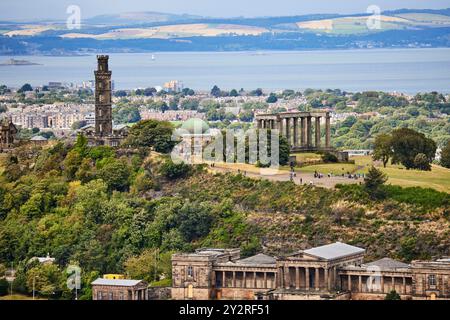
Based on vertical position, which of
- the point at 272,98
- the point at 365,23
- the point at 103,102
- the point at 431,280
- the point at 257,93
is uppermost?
the point at 365,23

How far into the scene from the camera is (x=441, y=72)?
210 feet

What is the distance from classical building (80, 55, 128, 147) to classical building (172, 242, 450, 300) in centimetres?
2240

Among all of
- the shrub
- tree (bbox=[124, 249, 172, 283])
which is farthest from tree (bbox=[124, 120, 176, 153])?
tree (bbox=[124, 249, 172, 283])

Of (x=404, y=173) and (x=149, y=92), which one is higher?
(x=404, y=173)

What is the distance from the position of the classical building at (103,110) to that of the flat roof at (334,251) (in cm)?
2215

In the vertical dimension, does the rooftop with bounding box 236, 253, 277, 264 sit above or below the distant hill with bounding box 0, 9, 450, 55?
below

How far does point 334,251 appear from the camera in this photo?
149 feet

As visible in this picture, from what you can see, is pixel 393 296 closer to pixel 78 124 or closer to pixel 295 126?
pixel 295 126

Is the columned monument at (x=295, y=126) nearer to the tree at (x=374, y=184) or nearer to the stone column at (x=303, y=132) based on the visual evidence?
A: the stone column at (x=303, y=132)

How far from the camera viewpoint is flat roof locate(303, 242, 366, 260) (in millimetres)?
44150

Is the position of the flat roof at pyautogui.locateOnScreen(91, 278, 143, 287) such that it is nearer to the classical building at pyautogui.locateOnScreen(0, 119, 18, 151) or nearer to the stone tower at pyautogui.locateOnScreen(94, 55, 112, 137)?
the stone tower at pyautogui.locateOnScreen(94, 55, 112, 137)

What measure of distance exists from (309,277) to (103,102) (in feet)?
89.8

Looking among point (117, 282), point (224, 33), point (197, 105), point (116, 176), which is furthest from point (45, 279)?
point (197, 105)

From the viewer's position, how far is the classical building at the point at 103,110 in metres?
68.4
